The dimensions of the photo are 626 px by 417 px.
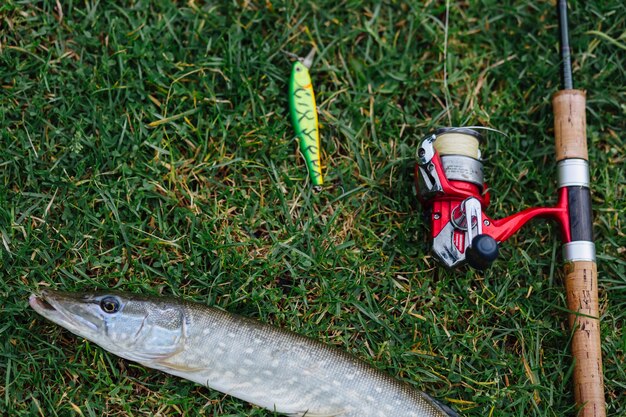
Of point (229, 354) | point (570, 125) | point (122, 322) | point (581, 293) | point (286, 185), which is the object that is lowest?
point (229, 354)

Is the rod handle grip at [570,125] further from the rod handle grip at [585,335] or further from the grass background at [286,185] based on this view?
the rod handle grip at [585,335]

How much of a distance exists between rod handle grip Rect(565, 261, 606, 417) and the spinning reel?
22 centimetres

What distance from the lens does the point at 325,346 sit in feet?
10.1

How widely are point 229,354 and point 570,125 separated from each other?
7.22 ft

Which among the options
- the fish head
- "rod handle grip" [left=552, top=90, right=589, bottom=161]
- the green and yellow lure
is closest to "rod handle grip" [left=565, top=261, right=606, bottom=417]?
"rod handle grip" [left=552, top=90, right=589, bottom=161]

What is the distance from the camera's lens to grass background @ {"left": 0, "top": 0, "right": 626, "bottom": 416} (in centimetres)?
329

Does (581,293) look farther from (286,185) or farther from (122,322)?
(122,322)

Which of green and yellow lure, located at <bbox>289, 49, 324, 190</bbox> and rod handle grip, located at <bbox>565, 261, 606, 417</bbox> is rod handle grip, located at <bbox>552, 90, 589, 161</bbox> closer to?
rod handle grip, located at <bbox>565, 261, 606, 417</bbox>

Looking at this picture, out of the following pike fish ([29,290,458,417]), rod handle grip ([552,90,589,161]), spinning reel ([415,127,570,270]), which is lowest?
pike fish ([29,290,458,417])

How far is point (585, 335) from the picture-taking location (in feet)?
10.6

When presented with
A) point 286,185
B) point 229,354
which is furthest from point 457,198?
point 229,354

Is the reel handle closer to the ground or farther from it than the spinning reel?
closer to the ground

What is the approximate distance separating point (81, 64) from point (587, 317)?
3114 mm

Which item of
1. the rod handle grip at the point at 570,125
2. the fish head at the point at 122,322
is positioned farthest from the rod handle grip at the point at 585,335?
the fish head at the point at 122,322
